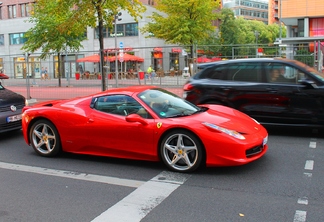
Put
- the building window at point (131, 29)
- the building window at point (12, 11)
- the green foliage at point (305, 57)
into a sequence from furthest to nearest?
the building window at point (12, 11) < the building window at point (131, 29) < the green foliage at point (305, 57)

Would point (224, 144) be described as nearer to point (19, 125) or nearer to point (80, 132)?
point (80, 132)

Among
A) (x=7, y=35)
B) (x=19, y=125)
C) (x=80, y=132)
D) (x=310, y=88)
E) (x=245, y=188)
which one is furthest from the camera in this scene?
(x=7, y=35)

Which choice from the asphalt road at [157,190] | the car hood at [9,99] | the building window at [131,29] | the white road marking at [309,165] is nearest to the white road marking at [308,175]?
the asphalt road at [157,190]

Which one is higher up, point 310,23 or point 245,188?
point 310,23

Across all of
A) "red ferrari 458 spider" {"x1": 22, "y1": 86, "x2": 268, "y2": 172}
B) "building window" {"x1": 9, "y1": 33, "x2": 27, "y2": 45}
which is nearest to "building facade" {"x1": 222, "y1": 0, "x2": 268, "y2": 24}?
"building window" {"x1": 9, "y1": 33, "x2": 27, "y2": 45}

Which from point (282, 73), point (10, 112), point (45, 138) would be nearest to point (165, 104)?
point (45, 138)

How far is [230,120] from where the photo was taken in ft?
18.6

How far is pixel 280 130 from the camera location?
8.52 metres

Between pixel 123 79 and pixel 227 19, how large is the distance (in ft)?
153

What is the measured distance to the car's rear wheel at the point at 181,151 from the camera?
523cm

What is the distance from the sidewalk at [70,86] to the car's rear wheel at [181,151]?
6724mm

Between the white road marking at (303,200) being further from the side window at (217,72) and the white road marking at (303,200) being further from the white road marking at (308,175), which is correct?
the side window at (217,72)

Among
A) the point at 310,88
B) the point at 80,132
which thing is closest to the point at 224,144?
the point at 80,132

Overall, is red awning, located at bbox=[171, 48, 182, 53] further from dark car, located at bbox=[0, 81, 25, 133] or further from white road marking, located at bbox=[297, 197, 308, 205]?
white road marking, located at bbox=[297, 197, 308, 205]
